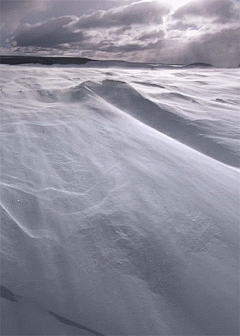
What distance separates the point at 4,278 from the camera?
2.31 feet

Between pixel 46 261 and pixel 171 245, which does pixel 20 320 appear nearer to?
pixel 46 261

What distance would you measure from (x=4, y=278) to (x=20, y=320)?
0.11 meters

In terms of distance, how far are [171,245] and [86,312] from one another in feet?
0.99

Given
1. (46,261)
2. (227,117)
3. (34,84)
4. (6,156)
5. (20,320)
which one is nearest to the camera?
(20,320)

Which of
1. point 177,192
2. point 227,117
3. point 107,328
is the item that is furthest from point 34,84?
point 107,328

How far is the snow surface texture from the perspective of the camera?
660mm

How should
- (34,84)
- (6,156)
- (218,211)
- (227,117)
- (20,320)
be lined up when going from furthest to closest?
1. (34,84)
2. (227,117)
3. (6,156)
4. (218,211)
5. (20,320)

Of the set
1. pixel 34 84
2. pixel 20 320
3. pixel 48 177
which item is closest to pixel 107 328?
pixel 20 320

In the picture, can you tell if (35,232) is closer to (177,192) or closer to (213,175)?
(177,192)

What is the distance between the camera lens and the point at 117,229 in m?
0.90

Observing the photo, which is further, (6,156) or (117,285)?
(6,156)

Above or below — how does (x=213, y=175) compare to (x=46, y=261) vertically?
above

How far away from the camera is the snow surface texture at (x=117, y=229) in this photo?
2.17ft

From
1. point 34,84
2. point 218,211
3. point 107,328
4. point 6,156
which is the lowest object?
point 107,328
